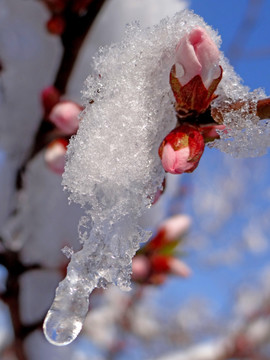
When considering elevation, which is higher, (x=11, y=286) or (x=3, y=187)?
(x=3, y=187)

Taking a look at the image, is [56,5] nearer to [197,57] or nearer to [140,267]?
[197,57]

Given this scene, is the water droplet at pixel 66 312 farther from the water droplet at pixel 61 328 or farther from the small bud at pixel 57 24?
the small bud at pixel 57 24

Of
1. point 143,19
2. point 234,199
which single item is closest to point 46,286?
point 143,19

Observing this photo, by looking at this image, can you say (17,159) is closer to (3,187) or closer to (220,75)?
(3,187)

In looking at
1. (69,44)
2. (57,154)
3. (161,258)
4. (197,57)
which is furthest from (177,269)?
(197,57)

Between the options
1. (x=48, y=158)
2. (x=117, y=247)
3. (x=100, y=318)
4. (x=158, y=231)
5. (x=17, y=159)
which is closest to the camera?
(x=117, y=247)

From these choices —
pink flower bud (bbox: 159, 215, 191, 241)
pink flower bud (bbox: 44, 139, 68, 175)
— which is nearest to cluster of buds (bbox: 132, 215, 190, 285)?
pink flower bud (bbox: 159, 215, 191, 241)
